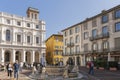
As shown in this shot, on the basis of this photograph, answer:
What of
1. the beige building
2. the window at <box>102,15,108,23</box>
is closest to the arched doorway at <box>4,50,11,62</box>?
the beige building

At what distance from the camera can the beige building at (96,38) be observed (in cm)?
4194

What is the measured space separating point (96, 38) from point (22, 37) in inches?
836

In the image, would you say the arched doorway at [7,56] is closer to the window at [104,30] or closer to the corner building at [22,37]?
the corner building at [22,37]

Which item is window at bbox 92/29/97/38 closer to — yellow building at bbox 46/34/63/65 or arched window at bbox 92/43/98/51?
arched window at bbox 92/43/98/51

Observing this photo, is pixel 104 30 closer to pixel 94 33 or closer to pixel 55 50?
pixel 94 33

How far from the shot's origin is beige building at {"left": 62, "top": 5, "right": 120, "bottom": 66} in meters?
41.9

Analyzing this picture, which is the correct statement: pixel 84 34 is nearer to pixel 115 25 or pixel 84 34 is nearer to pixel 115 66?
pixel 115 25

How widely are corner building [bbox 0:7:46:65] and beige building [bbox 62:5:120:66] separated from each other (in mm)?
9176

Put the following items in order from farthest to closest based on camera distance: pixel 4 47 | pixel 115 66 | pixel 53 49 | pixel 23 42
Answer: pixel 53 49, pixel 23 42, pixel 4 47, pixel 115 66

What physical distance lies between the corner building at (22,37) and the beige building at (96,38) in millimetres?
9176

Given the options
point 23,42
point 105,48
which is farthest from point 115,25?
point 23,42

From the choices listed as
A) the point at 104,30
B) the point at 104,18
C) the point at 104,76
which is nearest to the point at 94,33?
the point at 104,30

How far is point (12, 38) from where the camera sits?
2169 inches

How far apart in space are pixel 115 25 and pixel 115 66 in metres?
10.3
